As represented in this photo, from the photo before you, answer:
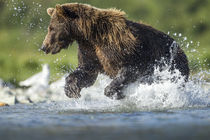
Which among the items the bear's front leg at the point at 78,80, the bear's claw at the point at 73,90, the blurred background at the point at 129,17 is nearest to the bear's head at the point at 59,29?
the bear's front leg at the point at 78,80

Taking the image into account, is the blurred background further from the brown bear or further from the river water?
the brown bear

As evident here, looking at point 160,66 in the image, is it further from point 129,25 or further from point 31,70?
point 31,70

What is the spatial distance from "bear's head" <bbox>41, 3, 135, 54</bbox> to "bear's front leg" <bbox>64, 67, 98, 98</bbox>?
1.82 feet

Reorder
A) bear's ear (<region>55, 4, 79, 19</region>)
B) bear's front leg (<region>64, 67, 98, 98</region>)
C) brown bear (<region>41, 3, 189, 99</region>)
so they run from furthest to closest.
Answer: bear's front leg (<region>64, 67, 98, 98</region>)
brown bear (<region>41, 3, 189, 99</region>)
bear's ear (<region>55, 4, 79, 19</region>)

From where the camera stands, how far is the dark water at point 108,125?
156 inches

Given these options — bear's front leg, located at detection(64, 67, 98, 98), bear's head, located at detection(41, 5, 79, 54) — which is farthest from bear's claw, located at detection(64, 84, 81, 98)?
bear's head, located at detection(41, 5, 79, 54)

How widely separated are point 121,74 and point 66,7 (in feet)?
3.74

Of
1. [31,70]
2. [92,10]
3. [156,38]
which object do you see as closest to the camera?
[92,10]

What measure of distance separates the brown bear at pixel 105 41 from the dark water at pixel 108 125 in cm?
82

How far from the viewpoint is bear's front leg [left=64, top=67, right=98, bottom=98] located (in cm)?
653

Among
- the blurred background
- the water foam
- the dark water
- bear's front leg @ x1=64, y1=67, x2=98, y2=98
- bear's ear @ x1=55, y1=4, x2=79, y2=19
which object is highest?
the blurred background

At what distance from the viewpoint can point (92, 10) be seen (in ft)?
20.2

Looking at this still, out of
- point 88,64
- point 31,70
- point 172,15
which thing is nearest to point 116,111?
point 88,64

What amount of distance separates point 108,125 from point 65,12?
2.05 meters
